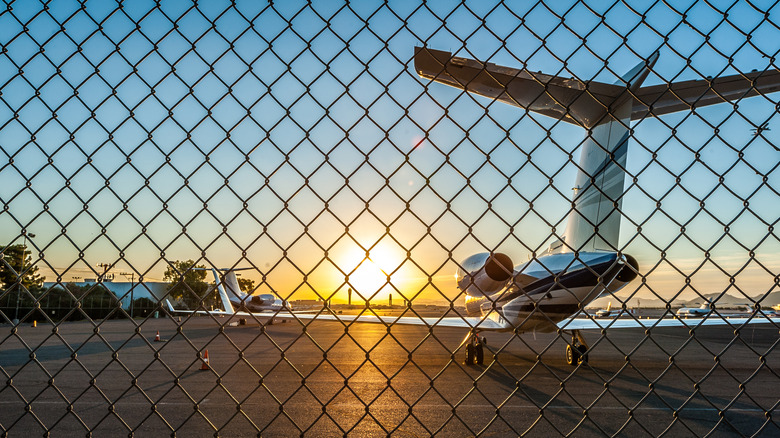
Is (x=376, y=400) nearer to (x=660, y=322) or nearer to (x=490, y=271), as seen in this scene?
(x=490, y=271)

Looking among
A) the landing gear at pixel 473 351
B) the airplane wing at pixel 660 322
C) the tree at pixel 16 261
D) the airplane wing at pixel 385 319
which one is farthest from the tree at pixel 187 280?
the landing gear at pixel 473 351

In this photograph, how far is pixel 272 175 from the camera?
2309 millimetres

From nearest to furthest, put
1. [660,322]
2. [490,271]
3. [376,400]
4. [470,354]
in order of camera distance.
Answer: [376,400]
[490,271]
[470,354]
[660,322]

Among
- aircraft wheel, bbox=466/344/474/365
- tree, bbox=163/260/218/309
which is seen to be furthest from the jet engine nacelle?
tree, bbox=163/260/218/309

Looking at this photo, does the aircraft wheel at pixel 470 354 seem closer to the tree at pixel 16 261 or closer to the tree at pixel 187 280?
the tree at pixel 187 280

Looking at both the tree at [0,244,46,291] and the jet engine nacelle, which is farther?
the jet engine nacelle

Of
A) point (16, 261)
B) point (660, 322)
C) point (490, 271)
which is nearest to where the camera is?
point (16, 261)

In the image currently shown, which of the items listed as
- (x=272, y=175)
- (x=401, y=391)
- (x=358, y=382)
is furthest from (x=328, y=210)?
(x=358, y=382)

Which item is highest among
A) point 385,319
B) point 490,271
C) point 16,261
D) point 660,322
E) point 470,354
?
point 490,271

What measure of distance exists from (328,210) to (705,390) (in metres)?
8.87

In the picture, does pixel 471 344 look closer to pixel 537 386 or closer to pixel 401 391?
pixel 537 386

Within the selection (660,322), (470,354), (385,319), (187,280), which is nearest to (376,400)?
(187,280)

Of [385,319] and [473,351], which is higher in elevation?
[385,319]

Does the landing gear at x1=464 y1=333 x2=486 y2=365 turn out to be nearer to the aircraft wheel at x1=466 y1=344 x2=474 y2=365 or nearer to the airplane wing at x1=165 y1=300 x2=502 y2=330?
the aircraft wheel at x1=466 y1=344 x2=474 y2=365
